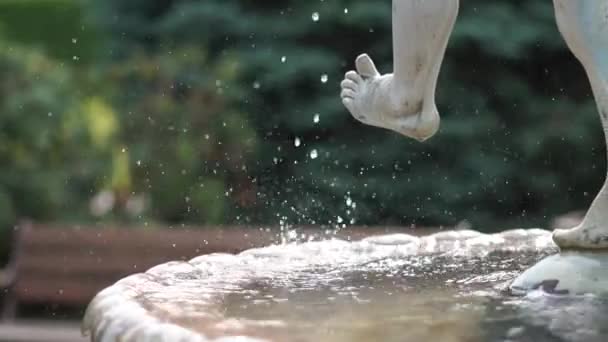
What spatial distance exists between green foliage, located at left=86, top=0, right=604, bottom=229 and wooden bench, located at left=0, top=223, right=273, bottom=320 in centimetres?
86

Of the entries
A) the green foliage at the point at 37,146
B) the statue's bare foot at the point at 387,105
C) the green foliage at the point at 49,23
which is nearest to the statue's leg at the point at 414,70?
the statue's bare foot at the point at 387,105

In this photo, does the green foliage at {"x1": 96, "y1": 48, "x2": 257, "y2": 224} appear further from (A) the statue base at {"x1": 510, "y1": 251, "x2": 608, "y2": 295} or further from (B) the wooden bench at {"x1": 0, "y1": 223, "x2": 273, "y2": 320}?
(A) the statue base at {"x1": 510, "y1": 251, "x2": 608, "y2": 295}

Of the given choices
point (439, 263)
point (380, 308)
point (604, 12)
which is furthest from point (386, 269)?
point (604, 12)

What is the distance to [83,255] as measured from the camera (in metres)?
4.82

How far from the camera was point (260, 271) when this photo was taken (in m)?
2.69

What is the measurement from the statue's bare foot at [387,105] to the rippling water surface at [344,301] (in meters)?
0.30

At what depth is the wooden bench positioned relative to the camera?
4.80 m

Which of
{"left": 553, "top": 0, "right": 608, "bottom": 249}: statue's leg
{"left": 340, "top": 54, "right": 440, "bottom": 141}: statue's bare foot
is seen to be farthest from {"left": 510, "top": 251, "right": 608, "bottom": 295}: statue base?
{"left": 340, "top": 54, "right": 440, "bottom": 141}: statue's bare foot

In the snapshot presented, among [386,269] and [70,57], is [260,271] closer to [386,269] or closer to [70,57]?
[386,269]

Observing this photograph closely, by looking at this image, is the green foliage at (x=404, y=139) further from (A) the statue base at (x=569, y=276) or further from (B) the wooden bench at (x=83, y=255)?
(A) the statue base at (x=569, y=276)

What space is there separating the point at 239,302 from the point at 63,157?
3.61m

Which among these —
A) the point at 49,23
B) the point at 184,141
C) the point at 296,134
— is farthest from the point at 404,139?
the point at 49,23

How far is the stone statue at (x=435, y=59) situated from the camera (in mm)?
2297

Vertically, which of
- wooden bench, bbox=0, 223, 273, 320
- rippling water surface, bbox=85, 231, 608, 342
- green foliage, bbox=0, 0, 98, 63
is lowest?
wooden bench, bbox=0, 223, 273, 320
